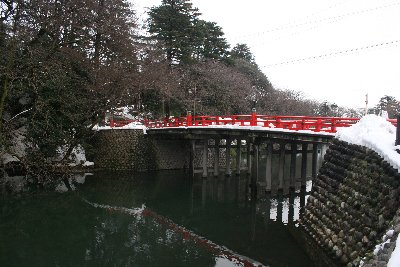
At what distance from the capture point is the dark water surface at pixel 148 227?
10500 mm

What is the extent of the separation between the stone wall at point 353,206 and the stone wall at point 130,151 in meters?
16.8

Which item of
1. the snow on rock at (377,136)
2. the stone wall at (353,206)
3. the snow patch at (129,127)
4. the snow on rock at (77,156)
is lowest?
the snow on rock at (77,156)

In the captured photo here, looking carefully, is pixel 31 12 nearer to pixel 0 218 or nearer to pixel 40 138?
pixel 40 138

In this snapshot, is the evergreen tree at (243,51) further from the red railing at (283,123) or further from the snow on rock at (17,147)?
the snow on rock at (17,147)

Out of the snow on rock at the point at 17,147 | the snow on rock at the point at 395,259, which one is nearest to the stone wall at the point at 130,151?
the snow on rock at the point at 17,147

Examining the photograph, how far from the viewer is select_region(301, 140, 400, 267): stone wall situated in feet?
22.5

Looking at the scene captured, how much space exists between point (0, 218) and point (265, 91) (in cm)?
3505

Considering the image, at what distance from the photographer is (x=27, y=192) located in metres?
18.4

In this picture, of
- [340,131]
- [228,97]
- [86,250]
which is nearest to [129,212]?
[86,250]

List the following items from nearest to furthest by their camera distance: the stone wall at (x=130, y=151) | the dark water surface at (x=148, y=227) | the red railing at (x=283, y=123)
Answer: the dark water surface at (x=148, y=227) → the red railing at (x=283, y=123) → the stone wall at (x=130, y=151)

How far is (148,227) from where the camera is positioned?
44.9ft

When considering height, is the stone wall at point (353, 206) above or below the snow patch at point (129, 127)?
below

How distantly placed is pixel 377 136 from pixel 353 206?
1891 millimetres

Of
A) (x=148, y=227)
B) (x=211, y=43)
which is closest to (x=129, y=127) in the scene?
(x=148, y=227)
